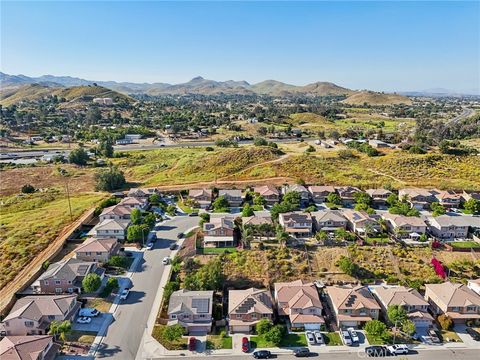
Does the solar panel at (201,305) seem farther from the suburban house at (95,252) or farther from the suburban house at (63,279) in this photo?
the suburban house at (95,252)

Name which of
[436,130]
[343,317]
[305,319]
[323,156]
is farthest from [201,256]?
[436,130]

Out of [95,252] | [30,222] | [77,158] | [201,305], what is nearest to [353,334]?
[201,305]

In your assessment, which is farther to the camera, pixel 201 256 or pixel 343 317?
pixel 201 256

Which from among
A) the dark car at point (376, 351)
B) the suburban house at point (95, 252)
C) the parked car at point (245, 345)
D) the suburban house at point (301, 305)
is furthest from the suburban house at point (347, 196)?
the suburban house at point (95, 252)

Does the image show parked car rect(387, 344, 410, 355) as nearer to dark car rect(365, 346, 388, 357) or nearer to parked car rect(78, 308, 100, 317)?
dark car rect(365, 346, 388, 357)

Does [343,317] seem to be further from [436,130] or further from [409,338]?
[436,130]

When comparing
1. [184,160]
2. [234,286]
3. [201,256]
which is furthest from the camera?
[184,160]
